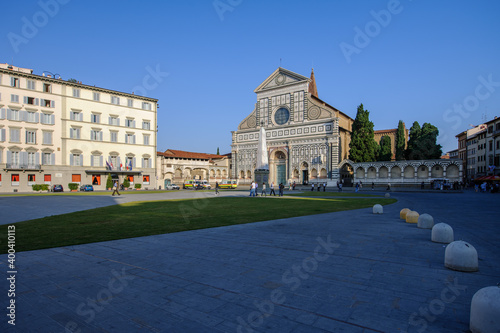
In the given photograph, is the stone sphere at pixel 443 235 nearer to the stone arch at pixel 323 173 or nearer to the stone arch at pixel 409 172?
the stone arch at pixel 409 172

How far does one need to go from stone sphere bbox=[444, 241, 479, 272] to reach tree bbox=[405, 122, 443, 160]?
5481 centimetres

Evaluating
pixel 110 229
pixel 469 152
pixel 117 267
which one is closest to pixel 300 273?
pixel 117 267

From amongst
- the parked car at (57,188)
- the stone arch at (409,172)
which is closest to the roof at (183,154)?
the parked car at (57,188)

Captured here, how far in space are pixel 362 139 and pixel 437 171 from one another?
1300 centimetres

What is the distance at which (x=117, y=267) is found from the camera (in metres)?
5.71

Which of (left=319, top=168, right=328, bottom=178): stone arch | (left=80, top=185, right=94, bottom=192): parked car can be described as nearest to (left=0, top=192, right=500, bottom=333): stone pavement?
(left=80, top=185, right=94, bottom=192): parked car

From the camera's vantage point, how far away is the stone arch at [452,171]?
154 feet

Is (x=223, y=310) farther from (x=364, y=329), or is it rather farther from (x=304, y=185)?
(x=304, y=185)

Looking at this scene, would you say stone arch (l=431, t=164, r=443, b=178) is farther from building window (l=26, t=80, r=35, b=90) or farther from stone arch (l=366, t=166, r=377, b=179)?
building window (l=26, t=80, r=35, b=90)

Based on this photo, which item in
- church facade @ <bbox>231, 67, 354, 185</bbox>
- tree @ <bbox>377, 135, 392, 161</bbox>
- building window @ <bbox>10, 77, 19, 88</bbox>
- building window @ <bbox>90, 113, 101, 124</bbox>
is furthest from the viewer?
church facade @ <bbox>231, 67, 354, 185</bbox>

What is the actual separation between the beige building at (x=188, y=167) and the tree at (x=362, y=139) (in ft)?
93.1

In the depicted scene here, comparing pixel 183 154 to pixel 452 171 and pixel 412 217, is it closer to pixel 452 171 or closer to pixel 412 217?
pixel 452 171

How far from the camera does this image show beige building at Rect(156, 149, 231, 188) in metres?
63.7

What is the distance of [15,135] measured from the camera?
137 ft
